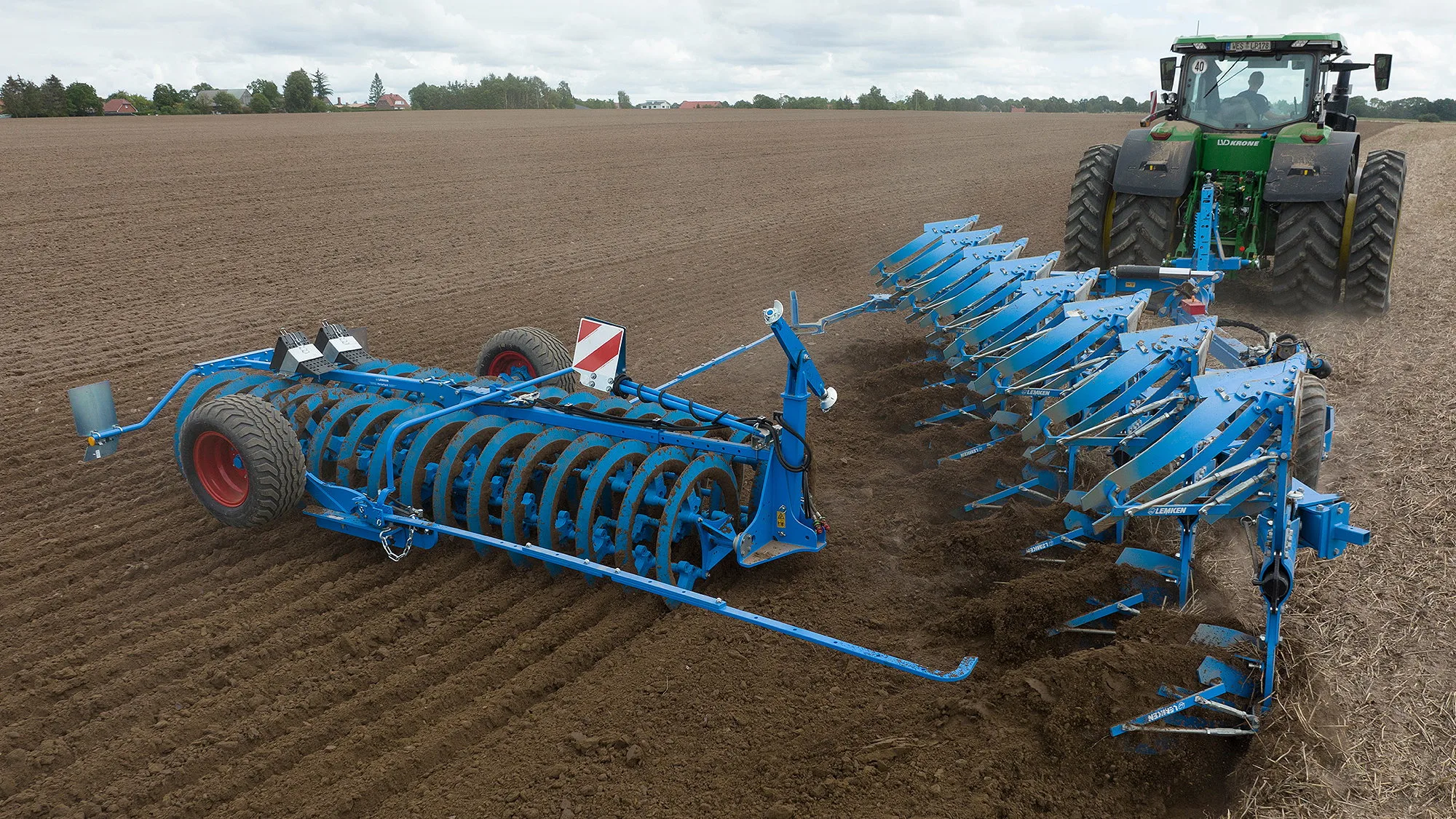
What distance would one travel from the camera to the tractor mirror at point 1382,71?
328 inches

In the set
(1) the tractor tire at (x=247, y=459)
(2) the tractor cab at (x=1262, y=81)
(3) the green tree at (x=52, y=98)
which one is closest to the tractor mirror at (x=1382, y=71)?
(2) the tractor cab at (x=1262, y=81)

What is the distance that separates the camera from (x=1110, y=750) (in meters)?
3.04

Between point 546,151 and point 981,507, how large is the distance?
19.7 meters

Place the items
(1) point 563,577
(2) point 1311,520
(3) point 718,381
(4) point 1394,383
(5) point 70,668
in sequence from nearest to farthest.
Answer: (2) point 1311,520
(5) point 70,668
(1) point 563,577
(4) point 1394,383
(3) point 718,381

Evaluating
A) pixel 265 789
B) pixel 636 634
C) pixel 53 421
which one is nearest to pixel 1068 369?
pixel 636 634

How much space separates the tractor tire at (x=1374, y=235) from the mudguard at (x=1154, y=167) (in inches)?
52.3

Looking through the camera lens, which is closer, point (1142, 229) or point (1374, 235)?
point (1374, 235)

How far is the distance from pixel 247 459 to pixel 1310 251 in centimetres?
790

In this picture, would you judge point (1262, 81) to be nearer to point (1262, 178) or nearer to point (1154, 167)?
point (1262, 178)

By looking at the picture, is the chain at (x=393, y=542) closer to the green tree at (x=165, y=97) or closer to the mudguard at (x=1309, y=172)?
the mudguard at (x=1309, y=172)

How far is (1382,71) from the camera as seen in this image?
27.4 ft

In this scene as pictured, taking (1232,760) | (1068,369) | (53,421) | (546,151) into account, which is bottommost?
(1232,760)

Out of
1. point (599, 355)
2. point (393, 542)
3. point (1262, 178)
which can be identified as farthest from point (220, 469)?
point (1262, 178)

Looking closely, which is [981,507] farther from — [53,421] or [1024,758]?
[53,421]
